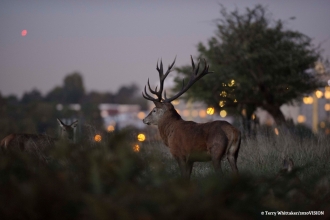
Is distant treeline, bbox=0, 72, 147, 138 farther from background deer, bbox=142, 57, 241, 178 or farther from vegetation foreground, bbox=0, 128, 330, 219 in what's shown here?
vegetation foreground, bbox=0, 128, 330, 219

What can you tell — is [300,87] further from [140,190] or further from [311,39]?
[140,190]

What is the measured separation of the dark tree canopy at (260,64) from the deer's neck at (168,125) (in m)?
13.3

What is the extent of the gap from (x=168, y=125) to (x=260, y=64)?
48.8 ft

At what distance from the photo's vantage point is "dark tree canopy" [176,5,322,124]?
23516 mm

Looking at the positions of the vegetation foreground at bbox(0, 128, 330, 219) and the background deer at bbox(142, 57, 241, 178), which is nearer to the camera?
the vegetation foreground at bbox(0, 128, 330, 219)

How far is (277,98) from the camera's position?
24.0 metres

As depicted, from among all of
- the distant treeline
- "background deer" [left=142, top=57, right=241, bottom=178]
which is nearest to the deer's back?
"background deer" [left=142, top=57, right=241, bottom=178]

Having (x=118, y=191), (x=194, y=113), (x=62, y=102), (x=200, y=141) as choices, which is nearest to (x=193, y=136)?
(x=200, y=141)

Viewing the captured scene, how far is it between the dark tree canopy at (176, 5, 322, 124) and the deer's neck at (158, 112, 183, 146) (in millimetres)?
13250

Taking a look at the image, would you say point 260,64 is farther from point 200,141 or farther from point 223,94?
point 200,141

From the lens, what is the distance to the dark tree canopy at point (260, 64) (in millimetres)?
23516

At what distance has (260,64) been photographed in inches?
948

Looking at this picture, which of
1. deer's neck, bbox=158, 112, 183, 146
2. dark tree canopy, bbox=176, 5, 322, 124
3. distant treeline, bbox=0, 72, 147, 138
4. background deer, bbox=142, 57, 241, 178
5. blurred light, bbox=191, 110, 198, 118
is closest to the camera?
background deer, bbox=142, 57, 241, 178

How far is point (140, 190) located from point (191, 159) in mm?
4383
